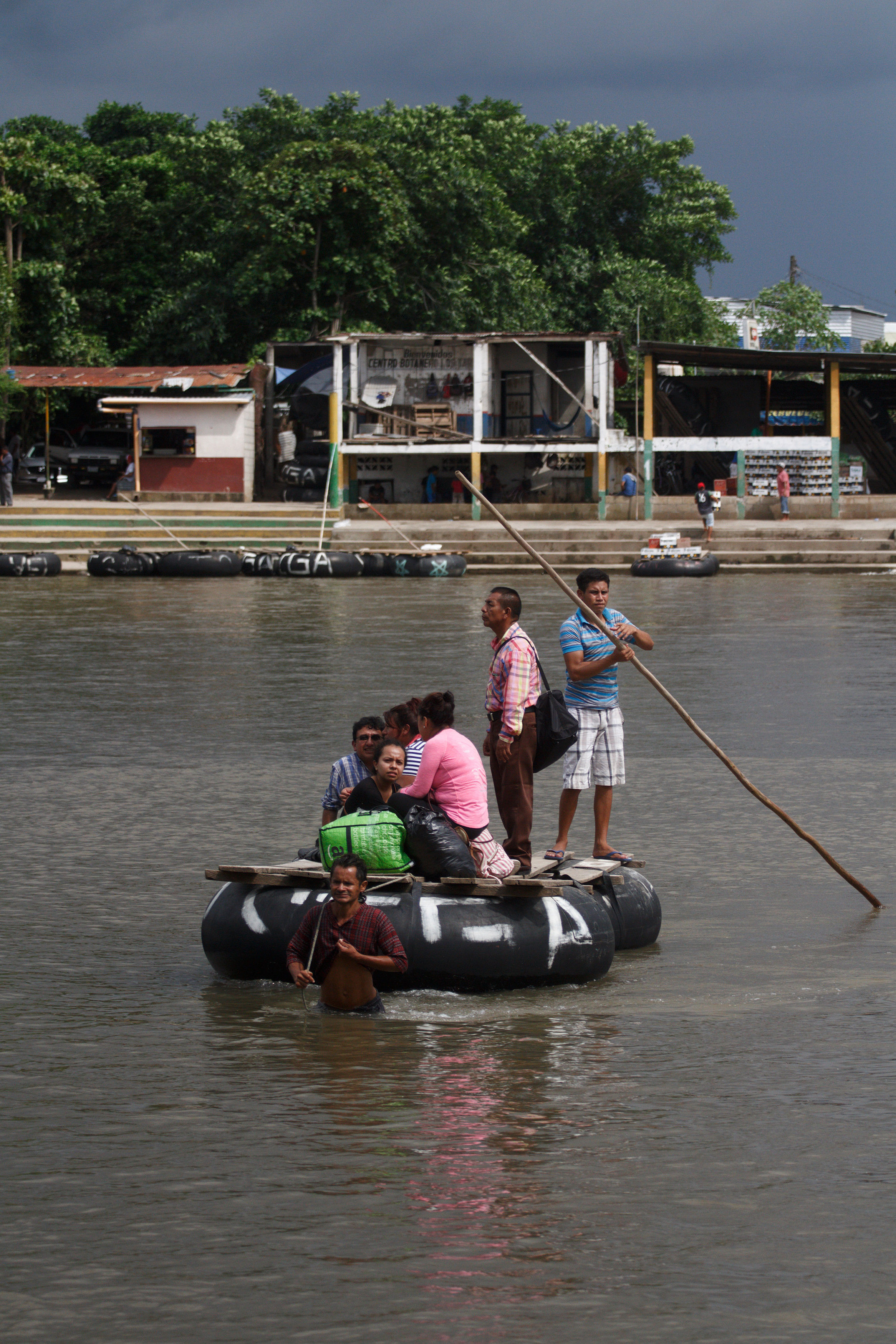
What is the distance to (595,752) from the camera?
860cm

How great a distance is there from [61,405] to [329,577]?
1560 centimetres

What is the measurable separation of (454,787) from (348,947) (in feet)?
3.50

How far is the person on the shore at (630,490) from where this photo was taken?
41438 millimetres

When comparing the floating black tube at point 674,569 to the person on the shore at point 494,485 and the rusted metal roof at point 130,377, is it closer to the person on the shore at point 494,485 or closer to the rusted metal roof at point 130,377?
the person on the shore at point 494,485

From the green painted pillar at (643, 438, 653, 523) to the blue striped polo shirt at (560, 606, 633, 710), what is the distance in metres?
32.5

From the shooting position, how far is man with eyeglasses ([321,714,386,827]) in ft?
25.8

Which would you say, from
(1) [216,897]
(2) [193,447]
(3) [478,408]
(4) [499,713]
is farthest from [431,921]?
(2) [193,447]

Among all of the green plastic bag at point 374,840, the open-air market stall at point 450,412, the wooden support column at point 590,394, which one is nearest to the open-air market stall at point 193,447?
Result: the open-air market stall at point 450,412

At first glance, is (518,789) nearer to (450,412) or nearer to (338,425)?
(338,425)

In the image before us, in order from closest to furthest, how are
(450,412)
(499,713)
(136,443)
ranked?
(499,713) < (136,443) < (450,412)

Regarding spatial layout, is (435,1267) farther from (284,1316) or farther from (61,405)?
(61,405)

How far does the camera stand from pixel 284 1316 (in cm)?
402

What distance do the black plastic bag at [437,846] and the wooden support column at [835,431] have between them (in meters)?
35.7

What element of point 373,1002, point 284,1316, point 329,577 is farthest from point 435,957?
point 329,577
